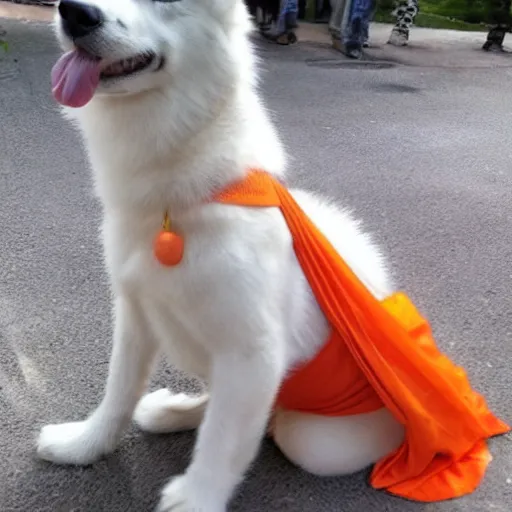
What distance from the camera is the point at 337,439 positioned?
6.96ft

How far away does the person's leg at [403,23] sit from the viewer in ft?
30.7

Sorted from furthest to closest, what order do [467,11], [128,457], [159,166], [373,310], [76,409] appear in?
1. [467,11]
2. [76,409]
3. [128,457]
4. [373,310]
5. [159,166]

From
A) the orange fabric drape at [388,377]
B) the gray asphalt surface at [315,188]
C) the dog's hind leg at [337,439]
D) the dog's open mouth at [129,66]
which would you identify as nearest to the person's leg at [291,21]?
the gray asphalt surface at [315,188]

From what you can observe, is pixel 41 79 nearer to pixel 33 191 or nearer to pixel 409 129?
pixel 33 191

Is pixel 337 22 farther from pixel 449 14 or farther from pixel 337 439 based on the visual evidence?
pixel 337 439

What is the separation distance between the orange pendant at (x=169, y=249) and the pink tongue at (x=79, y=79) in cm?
36

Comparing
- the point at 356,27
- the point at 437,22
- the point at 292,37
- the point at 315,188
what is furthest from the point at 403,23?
the point at 315,188

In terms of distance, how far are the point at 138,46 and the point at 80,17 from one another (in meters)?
A: 0.13

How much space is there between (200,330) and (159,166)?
0.40 metres

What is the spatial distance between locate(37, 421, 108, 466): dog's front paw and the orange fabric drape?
1.87ft

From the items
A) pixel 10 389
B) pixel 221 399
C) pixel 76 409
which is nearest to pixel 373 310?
pixel 221 399

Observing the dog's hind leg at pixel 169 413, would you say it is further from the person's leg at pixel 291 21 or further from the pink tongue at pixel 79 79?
the person's leg at pixel 291 21

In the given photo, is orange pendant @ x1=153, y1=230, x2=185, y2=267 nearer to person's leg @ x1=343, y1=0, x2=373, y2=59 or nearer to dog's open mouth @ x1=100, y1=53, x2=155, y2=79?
dog's open mouth @ x1=100, y1=53, x2=155, y2=79

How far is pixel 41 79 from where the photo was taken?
6102 millimetres
